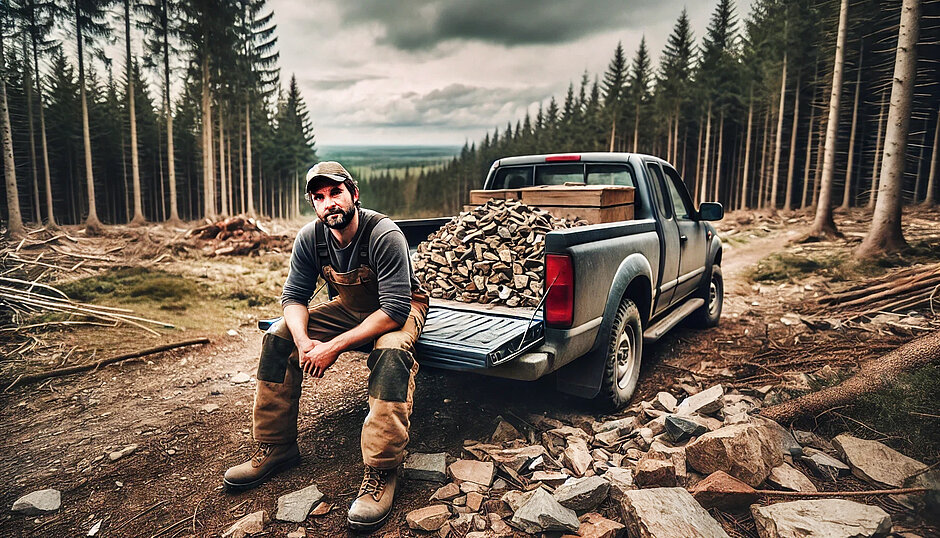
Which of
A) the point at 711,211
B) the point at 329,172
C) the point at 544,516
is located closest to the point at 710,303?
the point at 711,211

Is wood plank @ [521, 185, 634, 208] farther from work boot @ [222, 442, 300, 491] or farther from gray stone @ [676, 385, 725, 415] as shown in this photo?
work boot @ [222, 442, 300, 491]

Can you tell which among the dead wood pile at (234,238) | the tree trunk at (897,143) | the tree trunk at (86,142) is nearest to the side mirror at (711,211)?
the tree trunk at (897,143)

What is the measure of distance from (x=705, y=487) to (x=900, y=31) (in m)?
9.82

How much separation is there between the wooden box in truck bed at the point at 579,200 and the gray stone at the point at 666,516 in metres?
2.33

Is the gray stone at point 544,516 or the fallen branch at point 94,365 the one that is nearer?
the gray stone at point 544,516

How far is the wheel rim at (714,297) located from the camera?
6539 mm

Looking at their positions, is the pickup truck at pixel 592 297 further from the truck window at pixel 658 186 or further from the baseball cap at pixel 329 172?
the baseball cap at pixel 329 172

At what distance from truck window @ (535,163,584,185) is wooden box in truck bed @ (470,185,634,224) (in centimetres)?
47

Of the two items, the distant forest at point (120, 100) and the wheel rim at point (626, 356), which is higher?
the distant forest at point (120, 100)

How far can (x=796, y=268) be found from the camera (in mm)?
9648

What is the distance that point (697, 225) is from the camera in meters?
5.75

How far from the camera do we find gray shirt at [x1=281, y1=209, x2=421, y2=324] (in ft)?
9.31

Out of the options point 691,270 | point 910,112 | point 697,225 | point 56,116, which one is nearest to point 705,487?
point 691,270

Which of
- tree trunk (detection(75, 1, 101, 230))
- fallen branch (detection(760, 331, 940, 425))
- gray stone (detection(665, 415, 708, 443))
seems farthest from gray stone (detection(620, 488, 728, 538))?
tree trunk (detection(75, 1, 101, 230))
